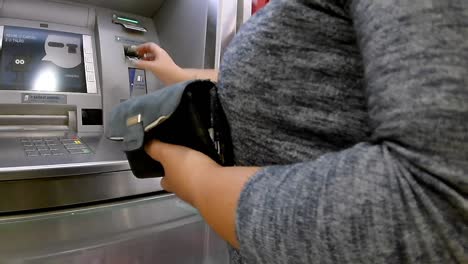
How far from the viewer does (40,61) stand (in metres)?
1.11

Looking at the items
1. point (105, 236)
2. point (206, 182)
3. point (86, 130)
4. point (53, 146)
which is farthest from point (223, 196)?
point (86, 130)

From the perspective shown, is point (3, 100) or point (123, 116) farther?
point (3, 100)

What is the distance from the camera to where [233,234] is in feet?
1.20

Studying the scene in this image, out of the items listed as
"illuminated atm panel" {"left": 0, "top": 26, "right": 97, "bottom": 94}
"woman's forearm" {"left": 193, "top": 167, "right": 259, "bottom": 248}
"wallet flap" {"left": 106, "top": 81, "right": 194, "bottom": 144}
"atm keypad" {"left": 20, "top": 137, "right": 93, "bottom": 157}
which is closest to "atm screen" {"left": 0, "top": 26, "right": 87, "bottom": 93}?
"illuminated atm panel" {"left": 0, "top": 26, "right": 97, "bottom": 94}

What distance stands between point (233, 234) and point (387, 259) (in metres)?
0.14

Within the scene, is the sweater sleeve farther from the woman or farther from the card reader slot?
the card reader slot

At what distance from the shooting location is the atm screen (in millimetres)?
1064

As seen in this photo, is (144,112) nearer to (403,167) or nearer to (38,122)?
(403,167)

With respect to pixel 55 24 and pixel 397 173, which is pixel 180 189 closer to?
pixel 397 173

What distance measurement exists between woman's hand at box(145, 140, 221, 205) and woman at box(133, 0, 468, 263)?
0.07ft

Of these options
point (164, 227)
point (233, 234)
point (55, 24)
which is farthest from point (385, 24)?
point (55, 24)

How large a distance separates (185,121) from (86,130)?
737mm

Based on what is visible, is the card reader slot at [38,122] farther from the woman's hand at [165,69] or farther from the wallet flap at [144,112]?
the wallet flap at [144,112]

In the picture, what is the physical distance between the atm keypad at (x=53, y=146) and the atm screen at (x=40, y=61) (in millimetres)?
197
